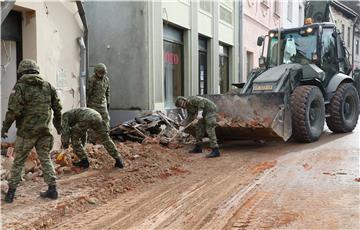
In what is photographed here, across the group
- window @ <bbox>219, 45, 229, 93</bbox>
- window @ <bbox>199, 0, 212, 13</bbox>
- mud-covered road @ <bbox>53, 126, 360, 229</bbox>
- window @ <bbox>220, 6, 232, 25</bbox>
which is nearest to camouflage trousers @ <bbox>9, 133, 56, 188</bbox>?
mud-covered road @ <bbox>53, 126, 360, 229</bbox>

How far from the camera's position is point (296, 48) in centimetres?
1136

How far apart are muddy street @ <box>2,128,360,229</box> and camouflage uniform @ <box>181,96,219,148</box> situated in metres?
0.57

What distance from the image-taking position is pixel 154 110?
11367 millimetres

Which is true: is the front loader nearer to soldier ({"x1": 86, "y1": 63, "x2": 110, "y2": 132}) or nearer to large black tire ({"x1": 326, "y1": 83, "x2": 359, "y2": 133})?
large black tire ({"x1": 326, "y1": 83, "x2": 359, "y2": 133})

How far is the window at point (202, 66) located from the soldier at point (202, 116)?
6.39 metres

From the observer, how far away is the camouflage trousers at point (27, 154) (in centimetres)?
529

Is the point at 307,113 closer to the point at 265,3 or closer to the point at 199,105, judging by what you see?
the point at 199,105

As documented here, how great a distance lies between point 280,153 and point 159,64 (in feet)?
14.4

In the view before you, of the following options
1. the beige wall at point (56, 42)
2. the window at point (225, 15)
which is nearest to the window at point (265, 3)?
the window at point (225, 15)

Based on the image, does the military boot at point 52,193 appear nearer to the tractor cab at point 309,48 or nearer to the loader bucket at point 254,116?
the loader bucket at point 254,116

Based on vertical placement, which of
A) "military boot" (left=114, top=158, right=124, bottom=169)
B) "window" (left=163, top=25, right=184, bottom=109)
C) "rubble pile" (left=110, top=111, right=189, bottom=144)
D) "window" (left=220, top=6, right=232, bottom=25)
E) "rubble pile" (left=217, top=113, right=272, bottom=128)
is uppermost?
"window" (left=220, top=6, right=232, bottom=25)

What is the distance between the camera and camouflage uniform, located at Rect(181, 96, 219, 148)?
28.1ft

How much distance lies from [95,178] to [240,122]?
3826mm

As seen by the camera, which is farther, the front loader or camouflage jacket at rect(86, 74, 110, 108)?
the front loader
